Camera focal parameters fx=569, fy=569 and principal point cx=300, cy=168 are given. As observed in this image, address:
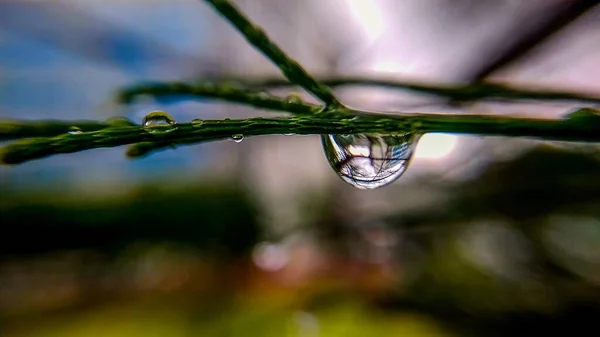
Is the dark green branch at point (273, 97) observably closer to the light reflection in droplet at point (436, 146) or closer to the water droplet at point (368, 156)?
the water droplet at point (368, 156)

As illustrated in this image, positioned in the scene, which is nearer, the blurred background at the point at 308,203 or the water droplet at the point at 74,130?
the water droplet at the point at 74,130

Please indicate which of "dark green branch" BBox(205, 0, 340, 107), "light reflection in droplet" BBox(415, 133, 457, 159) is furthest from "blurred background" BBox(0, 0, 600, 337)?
"dark green branch" BBox(205, 0, 340, 107)

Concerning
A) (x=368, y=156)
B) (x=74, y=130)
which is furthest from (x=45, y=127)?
(x=368, y=156)

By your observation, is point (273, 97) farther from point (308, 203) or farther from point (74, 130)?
point (308, 203)

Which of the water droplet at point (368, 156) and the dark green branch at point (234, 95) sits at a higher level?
the dark green branch at point (234, 95)

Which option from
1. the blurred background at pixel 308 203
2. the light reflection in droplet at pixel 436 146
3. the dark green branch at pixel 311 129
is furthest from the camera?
the light reflection in droplet at pixel 436 146

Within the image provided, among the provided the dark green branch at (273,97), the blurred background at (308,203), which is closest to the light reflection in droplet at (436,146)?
the blurred background at (308,203)

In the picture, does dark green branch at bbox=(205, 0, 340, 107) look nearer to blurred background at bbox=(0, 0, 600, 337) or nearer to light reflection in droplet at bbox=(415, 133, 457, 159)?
blurred background at bbox=(0, 0, 600, 337)
